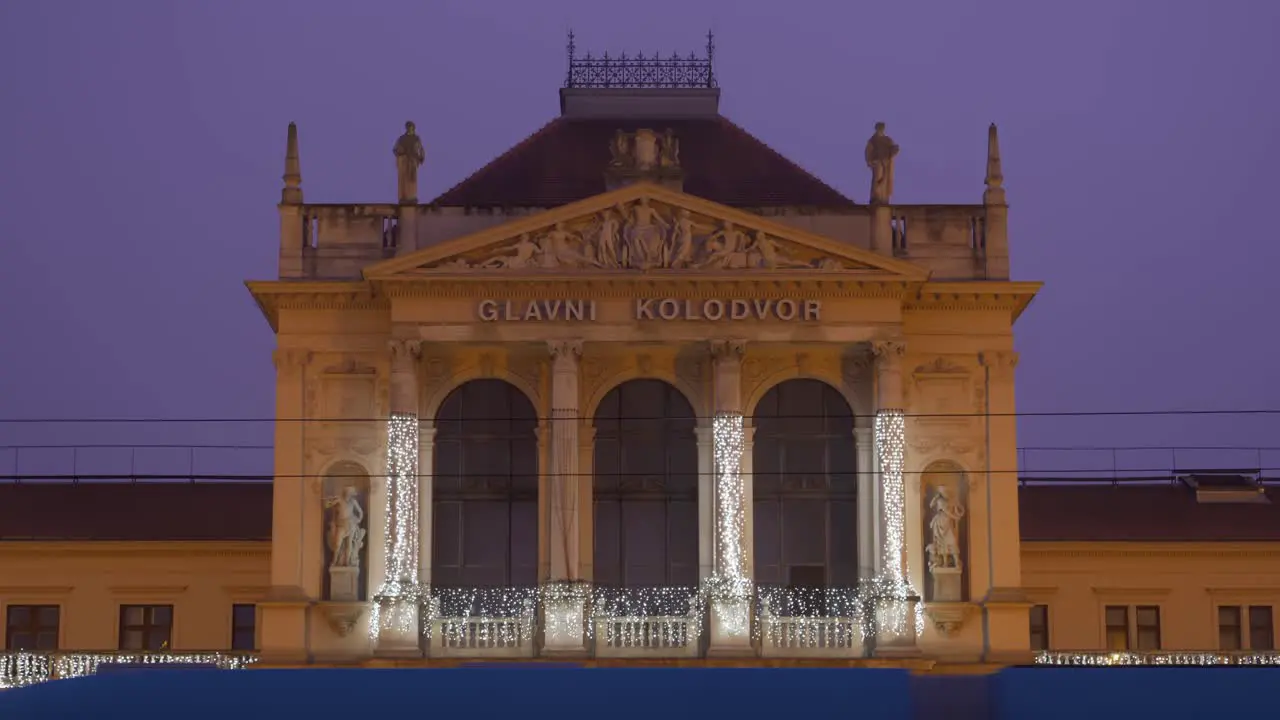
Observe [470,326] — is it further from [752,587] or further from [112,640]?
[112,640]

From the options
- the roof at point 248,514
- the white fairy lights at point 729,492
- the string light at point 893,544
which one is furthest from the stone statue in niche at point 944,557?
the roof at point 248,514

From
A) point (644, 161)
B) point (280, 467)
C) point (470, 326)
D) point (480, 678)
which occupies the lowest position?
point (480, 678)

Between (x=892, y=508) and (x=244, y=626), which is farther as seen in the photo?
(x=244, y=626)

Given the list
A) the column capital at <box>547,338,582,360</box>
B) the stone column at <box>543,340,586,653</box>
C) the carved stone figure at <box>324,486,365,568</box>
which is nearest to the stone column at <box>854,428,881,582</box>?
the stone column at <box>543,340,586,653</box>

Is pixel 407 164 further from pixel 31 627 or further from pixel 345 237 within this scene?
pixel 31 627

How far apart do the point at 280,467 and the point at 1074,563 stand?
2287cm

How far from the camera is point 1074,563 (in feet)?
204

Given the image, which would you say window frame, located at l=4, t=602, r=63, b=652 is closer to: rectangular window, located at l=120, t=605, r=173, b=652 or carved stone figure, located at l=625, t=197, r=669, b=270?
rectangular window, located at l=120, t=605, r=173, b=652

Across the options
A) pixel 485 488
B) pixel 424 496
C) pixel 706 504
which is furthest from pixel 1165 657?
pixel 424 496

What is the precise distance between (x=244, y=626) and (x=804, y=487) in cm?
1730

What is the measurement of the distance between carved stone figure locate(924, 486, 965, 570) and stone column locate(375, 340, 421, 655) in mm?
12381

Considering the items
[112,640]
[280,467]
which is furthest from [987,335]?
[112,640]

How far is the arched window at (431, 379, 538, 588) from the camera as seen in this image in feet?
177

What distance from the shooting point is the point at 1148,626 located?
61.9 meters
